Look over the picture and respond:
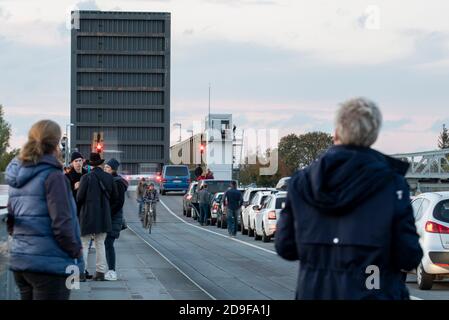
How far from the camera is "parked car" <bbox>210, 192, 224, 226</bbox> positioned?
43291 mm

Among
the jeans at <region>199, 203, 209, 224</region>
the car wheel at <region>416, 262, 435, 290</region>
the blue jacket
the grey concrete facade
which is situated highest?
the grey concrete facade

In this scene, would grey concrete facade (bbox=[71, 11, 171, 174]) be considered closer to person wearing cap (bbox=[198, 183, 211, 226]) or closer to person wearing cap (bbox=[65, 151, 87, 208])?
person wearing cap (bbox=[198, 183, 211, 226])

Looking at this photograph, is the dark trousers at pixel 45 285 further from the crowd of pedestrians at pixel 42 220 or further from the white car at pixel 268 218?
the white car at pixel 268 218

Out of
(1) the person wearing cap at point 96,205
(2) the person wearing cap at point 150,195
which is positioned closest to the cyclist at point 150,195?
(2) the person wearing cap at point 150,195

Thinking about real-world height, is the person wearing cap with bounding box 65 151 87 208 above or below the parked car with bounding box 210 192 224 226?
above

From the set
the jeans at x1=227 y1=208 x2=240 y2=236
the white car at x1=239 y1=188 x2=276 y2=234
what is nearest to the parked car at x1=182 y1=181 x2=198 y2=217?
the white car at x1=239 y1=188 x2=276 y2=234

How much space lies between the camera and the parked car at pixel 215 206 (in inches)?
Result: 1704

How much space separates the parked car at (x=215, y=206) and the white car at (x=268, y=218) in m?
10.7

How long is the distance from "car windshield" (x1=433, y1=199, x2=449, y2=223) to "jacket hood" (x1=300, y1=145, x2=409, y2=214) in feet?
35.3

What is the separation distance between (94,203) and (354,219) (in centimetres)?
971

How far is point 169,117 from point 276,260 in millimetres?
100919

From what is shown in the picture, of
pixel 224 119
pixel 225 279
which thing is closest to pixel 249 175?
pixel 224 119

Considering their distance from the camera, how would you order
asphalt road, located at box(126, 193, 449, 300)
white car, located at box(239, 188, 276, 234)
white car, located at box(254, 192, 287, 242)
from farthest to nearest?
white car, located at box(239, 188, 276, 234) < white car, located at box(254, 192, 287, 242) < asphalt road, located at box(126, 193, 449, 300)

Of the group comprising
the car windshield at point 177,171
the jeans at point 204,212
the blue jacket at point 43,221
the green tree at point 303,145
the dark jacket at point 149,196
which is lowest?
the jeans at point 204,212
